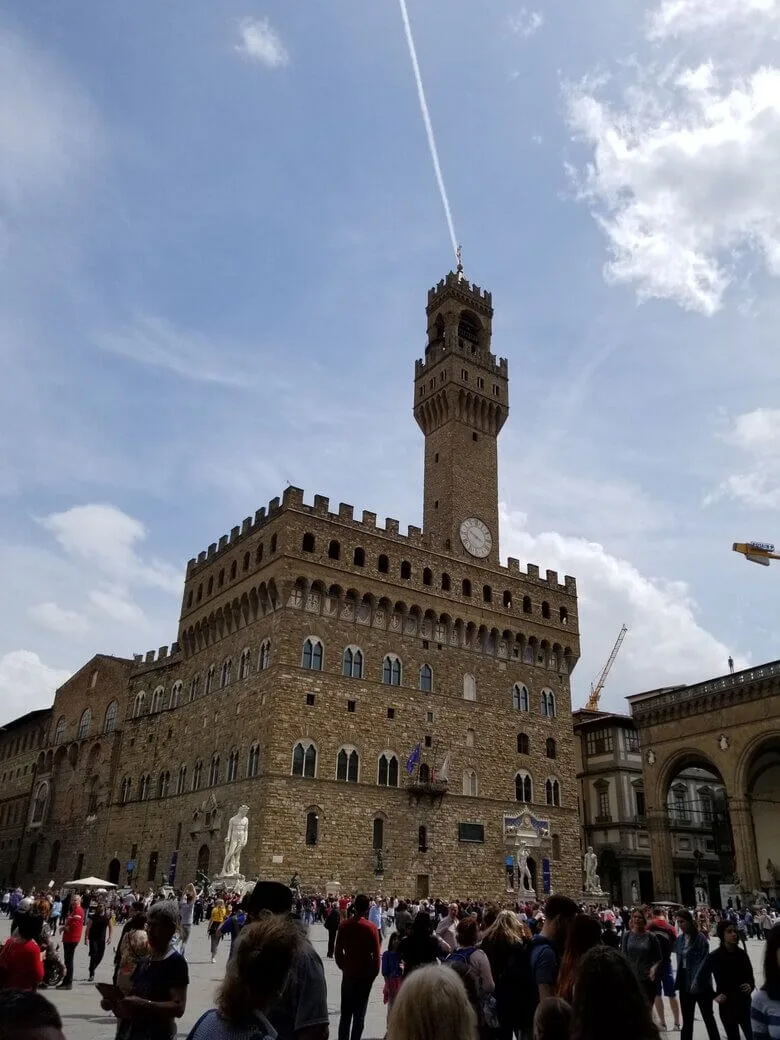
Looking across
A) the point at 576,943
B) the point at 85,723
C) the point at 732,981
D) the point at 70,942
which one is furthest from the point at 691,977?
the point at 85,723

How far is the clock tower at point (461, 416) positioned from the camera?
143 ft

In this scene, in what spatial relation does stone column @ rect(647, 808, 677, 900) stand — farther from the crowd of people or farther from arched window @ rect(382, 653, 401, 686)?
the crowd of people

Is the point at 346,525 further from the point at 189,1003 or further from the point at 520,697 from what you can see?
the point at 189,1003

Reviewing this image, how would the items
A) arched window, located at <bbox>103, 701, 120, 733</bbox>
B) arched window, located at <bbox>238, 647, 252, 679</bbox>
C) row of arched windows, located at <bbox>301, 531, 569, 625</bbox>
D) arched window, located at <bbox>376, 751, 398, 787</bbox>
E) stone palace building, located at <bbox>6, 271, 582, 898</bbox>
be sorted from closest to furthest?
stone palace building, located at <bbox>6, 271, 582, 898</bbox>
arched window, located at <bbox>376, 751, 398, 787</bbox>
arched window, located at <bbox>238, 647, 252, 679</bbox>
row of arched windows, located at <bbox>301, 531, 569, 625</bbox>
arched window, located at <bbox>103, 701, 120, 733</bbox>

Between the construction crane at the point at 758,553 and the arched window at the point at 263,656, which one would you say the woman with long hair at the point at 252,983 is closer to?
the arched window at the point at 263,656

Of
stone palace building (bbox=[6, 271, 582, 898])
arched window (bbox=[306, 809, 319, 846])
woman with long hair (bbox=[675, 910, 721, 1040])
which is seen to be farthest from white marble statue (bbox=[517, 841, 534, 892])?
woman with long hair (bbox=[675, 910, 721, 1040])

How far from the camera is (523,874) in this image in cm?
3850

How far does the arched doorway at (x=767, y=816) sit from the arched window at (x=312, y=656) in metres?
21.7

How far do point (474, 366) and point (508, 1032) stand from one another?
42489 mm

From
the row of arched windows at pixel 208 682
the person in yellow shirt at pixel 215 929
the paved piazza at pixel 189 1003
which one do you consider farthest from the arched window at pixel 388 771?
the paved piazza at pixel 189 1003

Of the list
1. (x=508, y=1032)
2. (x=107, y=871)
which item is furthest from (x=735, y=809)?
(x=508, y=1032)

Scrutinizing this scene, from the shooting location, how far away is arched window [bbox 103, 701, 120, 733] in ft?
156

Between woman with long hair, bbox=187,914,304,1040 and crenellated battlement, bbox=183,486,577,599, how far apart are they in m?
33.4

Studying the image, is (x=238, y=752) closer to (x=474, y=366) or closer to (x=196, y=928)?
(x=196, y=928)
